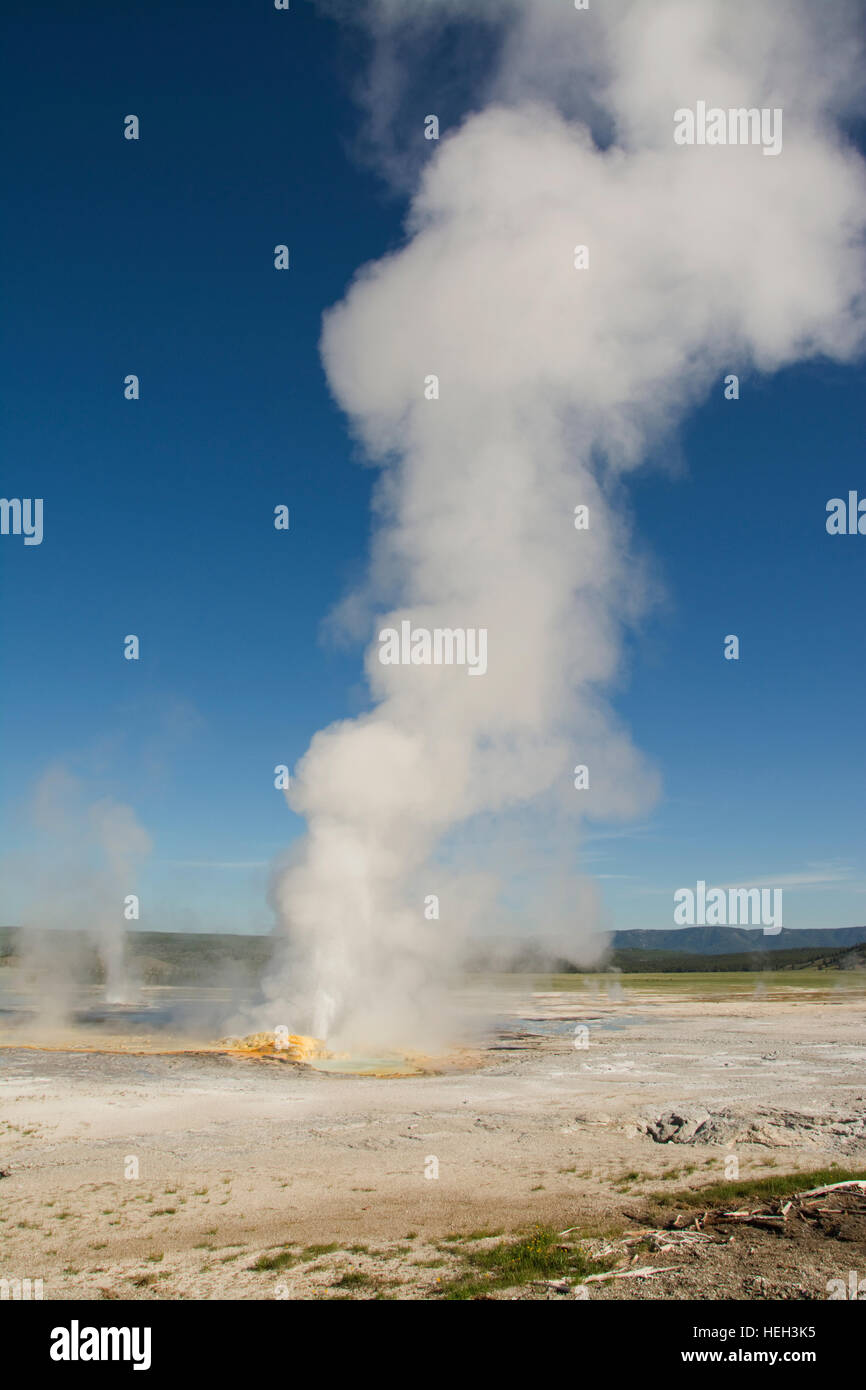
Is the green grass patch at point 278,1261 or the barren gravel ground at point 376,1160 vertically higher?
the green grass patch at point 278,1261

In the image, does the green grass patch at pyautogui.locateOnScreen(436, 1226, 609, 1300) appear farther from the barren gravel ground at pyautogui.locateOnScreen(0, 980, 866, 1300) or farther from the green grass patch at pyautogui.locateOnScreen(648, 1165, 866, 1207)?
the green grass patch at pyautogui.locateOnScreen(648, 1165, 866, 1207)

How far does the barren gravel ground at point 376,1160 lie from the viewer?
15227mm

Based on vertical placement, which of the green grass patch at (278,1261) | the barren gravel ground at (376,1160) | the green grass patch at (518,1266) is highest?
the green grass patch at (518,1266)

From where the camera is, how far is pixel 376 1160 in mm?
23438

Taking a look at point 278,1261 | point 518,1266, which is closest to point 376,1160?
point 278,1261

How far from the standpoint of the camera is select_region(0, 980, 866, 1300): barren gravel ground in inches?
599

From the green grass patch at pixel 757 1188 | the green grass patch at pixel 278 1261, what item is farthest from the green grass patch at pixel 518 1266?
the green grass patch at pixel 757 1188

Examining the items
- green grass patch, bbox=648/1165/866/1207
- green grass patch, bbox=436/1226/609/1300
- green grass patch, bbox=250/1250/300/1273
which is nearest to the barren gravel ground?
green grass patch, bbox=250/1250/300/1273

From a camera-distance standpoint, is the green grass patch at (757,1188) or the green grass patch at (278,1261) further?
the green grass patch at (757,1188)

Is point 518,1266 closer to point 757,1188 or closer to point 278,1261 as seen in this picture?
point 278,1261

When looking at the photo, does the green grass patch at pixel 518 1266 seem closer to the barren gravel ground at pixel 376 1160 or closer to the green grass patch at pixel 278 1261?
the barren gravel ground at pixel 376 1160

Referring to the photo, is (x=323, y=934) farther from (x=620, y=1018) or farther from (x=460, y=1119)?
(x=620, y=1018)

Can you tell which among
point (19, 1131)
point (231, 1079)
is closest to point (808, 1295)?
point (19, 1131)

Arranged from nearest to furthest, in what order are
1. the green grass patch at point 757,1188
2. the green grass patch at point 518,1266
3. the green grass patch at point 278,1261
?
the green grass patch at point 518,1266 → the green grass patch at point 278,1261 → the green grass patch at point 757,1188
